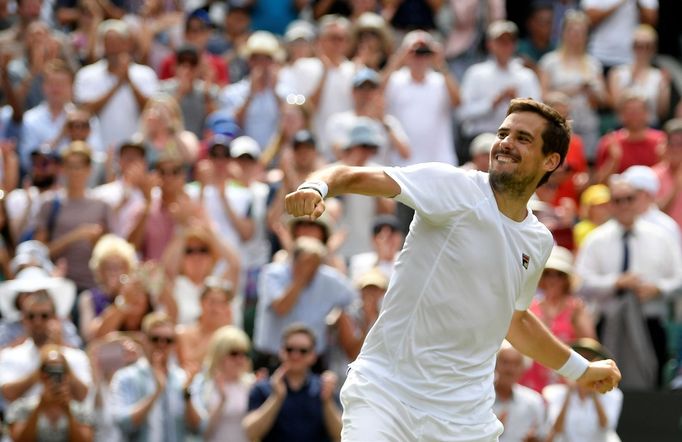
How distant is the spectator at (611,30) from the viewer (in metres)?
14.5

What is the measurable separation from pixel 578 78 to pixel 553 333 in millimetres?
4173

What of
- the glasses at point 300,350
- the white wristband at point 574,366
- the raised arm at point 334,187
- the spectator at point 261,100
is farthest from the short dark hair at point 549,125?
the spectator at point 261,100

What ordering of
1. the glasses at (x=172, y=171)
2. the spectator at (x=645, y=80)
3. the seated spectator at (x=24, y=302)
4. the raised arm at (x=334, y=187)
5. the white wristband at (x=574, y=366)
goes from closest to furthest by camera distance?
the raised arm at (x=334, y=187)
the white wristband at (x=574, y=366)
the seated spectator at (x=24, y=302)
the glasses at (x=172, y=171)
the spectator at (x=645, y=80)

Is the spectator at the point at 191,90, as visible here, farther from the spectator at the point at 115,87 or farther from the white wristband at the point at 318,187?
the white wristband at the point at 318,187

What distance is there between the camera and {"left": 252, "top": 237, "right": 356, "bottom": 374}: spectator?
10.1m

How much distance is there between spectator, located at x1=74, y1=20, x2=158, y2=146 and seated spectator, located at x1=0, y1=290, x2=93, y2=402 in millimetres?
3368

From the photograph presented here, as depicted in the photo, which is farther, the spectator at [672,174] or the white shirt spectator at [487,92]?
the white shirt spectator at [487,92]

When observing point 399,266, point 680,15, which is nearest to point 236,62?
point 680,15

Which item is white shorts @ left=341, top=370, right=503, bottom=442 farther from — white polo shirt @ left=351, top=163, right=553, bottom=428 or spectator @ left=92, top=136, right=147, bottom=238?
spectator @ left=92, top=136, right=147, bottom=238

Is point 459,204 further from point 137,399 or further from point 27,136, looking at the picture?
point 27,136

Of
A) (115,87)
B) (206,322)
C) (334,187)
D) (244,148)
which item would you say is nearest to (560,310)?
(206,322)

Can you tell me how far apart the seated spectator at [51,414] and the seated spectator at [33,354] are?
0.24 meters

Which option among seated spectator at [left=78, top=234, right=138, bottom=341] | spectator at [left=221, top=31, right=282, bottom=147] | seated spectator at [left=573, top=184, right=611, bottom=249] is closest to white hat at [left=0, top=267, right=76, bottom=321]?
seated spectator at [left=78, top=234, right=138, bottom=341]

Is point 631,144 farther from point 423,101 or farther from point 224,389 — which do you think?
point 224,389
